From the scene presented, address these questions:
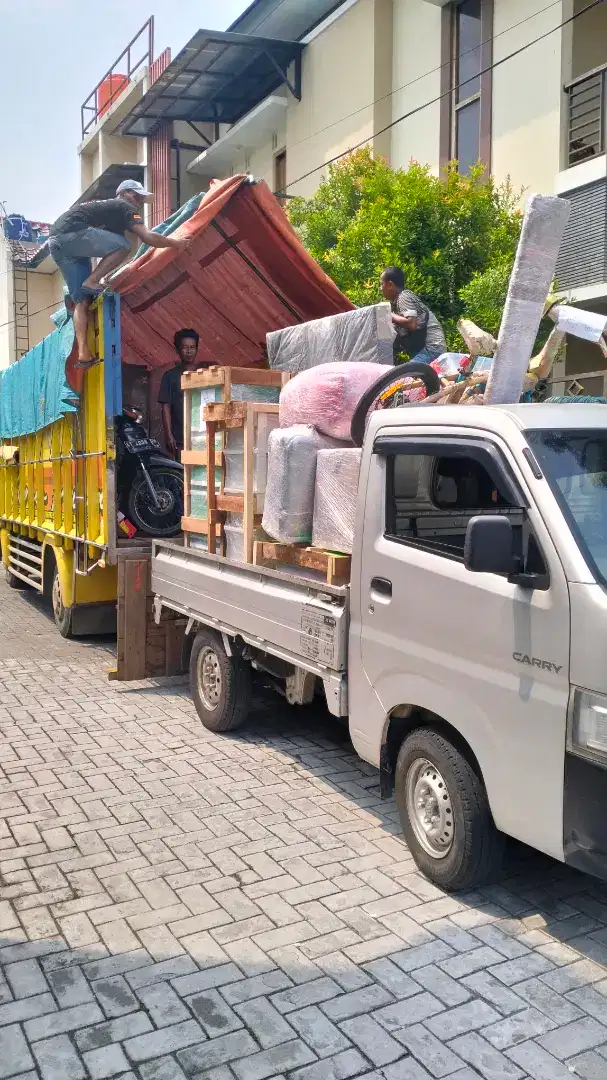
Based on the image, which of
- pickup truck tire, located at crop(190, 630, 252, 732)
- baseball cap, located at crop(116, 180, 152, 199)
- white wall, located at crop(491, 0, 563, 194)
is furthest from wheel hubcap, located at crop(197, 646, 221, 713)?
white wall, located at crop(491, 0, 563, 194)

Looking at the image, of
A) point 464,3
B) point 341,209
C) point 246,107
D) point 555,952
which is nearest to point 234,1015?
point 555,952

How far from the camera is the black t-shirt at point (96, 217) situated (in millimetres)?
7805

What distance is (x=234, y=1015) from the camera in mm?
3150

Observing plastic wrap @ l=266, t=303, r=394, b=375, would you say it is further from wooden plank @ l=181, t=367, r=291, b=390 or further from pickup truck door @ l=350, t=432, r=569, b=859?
pickup truck door @ l=350, t=432, r=569, b=859

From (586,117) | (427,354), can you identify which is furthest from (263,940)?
(586,117)

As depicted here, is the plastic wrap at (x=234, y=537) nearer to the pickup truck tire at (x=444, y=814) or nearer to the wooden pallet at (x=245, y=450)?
the wooden pallet at (x=245, y=450)

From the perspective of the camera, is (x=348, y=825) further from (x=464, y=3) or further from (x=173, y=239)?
(x=464, y=3)

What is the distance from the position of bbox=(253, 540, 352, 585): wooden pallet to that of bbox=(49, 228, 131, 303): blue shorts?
3.75 m

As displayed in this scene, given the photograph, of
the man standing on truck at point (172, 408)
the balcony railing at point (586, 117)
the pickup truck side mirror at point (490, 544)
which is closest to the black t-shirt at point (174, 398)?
the man standing on truck at point (172, 408)

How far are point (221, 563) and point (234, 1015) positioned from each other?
3.20 meters

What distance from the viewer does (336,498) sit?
4.70 meters

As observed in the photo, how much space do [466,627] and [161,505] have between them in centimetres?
552

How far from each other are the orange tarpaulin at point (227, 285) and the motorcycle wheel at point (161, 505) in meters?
1.33

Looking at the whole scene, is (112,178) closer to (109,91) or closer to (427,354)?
(109,91)
